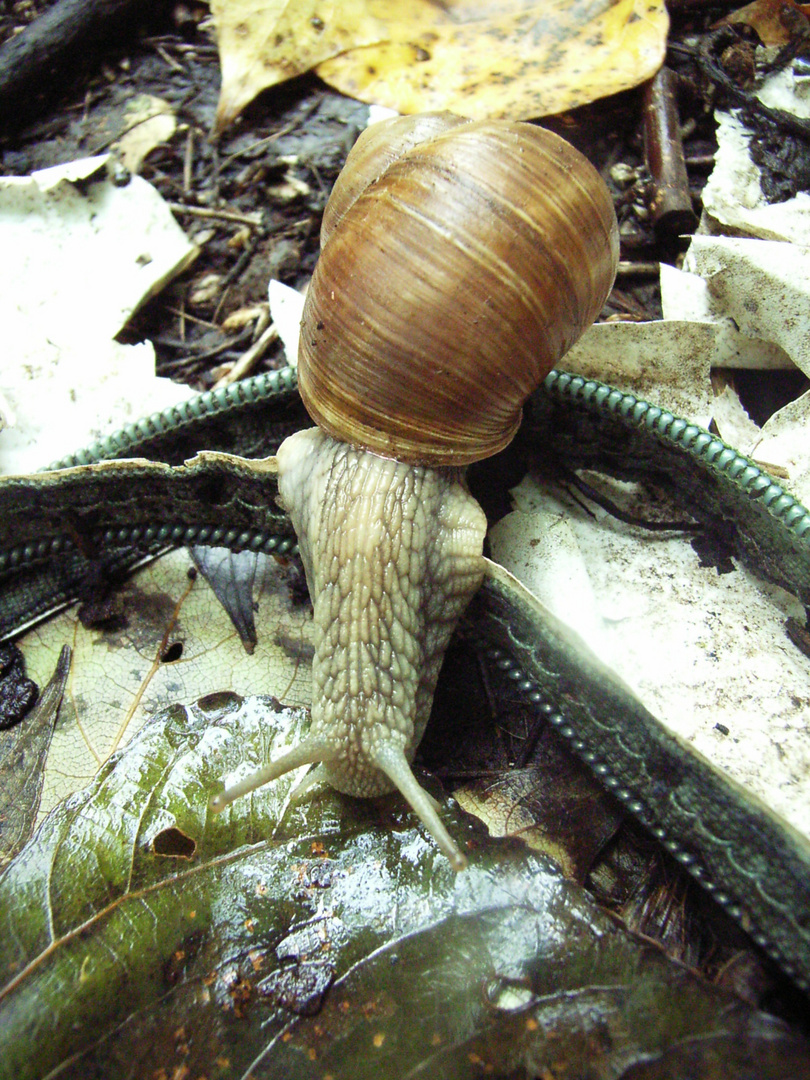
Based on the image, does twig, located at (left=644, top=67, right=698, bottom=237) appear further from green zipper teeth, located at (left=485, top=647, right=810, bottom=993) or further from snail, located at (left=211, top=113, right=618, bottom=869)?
green zipper teeth, located at (left=485, top=647, right=810, bottom=993)

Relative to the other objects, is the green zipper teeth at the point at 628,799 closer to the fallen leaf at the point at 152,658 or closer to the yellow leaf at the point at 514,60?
the fallen leaf at the point at 152,658

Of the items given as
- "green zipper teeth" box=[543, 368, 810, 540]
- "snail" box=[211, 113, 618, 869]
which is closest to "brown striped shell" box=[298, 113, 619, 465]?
"snail" box=[211, 113, 618, 869]

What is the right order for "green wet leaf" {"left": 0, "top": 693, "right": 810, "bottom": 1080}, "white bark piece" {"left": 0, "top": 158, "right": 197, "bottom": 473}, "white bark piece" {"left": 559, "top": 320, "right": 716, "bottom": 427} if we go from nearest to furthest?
"green wet leaf" {"left": 0, "top": 693, "right": 810, "bottom": 1080}
"white bark piece" {"left": 559, "top": 320, "right": 716, "bottom": 427}
"white bark piece" {"left": 0, "top": 158, "right": 197, "bottom": 473}

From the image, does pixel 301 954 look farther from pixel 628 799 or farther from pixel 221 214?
pixel 221 214

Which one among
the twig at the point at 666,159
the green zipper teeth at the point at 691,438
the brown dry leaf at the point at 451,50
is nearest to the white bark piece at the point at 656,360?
the green zipper teeth at the point at 691,438

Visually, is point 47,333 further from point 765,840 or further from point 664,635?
point 765,840

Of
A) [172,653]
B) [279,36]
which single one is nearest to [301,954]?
[172,653]
